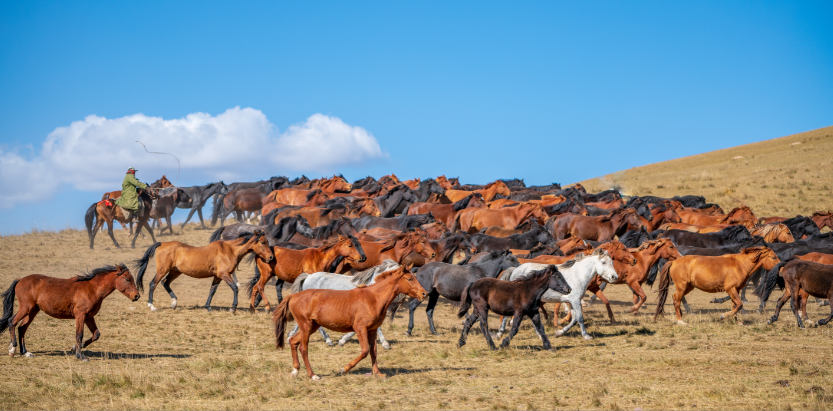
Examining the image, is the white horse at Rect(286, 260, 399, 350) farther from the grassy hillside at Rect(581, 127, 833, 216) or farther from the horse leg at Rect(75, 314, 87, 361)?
the grassy hillside at Rect(581, 127, 833, 216)

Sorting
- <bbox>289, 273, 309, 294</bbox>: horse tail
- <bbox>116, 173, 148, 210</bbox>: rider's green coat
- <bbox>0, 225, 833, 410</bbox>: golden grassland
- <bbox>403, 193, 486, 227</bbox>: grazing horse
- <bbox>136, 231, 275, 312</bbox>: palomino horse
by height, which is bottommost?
<bbox>0, 225, 833, 410</bbox>: golden grassland

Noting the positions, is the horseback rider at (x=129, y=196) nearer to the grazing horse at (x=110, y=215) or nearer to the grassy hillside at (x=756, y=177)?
the grazing horse at (x=110, y=215)

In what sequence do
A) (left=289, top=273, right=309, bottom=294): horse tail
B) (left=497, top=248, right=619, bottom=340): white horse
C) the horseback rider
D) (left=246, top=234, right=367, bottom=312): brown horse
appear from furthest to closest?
the horseback rider < (left=246, top=234, right=367, bottom=312): brown horse < (left=497, top=248, right=619, bottom=340): white horse < (left=289, top=273, right=309, bottom=294): horse tail

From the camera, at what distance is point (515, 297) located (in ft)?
32.9

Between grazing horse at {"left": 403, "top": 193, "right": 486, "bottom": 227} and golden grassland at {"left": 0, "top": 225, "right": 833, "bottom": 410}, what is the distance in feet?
31.8

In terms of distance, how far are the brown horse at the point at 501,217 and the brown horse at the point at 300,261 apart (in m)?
8.81

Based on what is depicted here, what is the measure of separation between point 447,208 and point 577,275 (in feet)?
39.3

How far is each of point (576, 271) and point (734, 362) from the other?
3.24 m

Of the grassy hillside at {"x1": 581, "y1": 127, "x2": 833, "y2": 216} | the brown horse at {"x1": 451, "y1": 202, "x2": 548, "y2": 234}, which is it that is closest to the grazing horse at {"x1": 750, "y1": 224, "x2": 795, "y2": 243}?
the brown horse at {"x1": 451, "y1": 202, "x2": 548, "y2": 234}

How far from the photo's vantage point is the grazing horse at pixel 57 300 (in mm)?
9422

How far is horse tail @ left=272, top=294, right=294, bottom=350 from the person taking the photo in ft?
27.6

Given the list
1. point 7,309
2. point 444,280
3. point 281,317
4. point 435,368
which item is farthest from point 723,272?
point 7,309

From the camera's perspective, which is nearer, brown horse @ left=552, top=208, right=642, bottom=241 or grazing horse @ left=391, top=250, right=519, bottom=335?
grazing horse @ left=391, top=250, right=519, bottom=335

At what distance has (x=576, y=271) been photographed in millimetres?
11758
